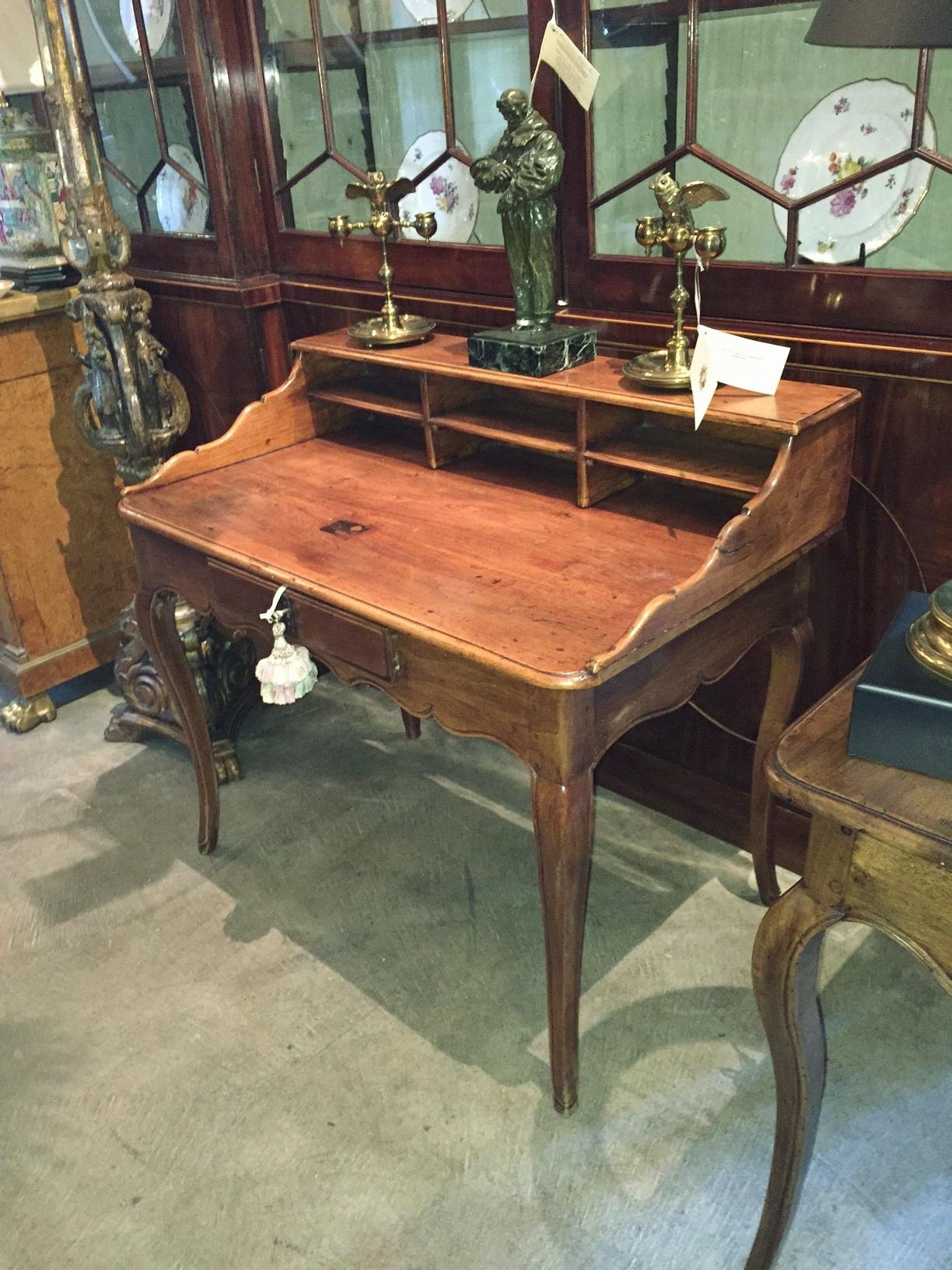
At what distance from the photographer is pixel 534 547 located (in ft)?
4.69

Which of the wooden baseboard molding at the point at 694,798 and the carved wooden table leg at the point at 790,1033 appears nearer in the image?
the carved wooden table leg at the point at 790,1033

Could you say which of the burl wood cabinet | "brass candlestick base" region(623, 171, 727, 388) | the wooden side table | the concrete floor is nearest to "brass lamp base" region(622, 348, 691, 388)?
"brass candlestick base" region(623, 171, 727, 388)

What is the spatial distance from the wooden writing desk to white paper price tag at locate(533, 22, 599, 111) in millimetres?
379

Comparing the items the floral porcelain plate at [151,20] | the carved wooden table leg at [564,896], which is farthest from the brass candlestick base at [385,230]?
the carved wooden table leg at [564,896]

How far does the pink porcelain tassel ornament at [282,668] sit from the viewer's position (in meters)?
1.48

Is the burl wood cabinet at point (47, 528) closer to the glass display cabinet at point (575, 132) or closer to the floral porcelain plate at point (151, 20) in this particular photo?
the glass display cabinet at point (575, 132)

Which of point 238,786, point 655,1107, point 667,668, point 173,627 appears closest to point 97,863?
point 238,786

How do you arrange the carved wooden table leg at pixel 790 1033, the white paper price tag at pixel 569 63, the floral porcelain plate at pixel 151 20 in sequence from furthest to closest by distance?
the floral porcelain plate at pixel 151 20
the white paper price tag at pixel 569 63
the carved wooden table leg at pixel 790 1033

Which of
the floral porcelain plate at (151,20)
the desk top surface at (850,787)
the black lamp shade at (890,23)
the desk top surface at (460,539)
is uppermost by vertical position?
the floral porcelain plate at (151,20)

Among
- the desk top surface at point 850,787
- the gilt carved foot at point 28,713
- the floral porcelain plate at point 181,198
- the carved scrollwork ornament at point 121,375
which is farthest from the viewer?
the gilt carved foot at point 28,713

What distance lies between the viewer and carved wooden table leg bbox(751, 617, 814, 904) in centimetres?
161

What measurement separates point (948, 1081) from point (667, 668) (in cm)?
77

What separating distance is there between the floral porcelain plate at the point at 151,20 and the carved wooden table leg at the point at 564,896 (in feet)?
5.91

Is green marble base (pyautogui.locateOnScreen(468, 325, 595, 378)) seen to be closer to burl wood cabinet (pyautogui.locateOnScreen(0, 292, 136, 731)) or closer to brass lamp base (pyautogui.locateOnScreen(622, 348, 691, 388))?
brass lamp base (pyautogui.locateOnScreen(622, 348, 691, 388))
